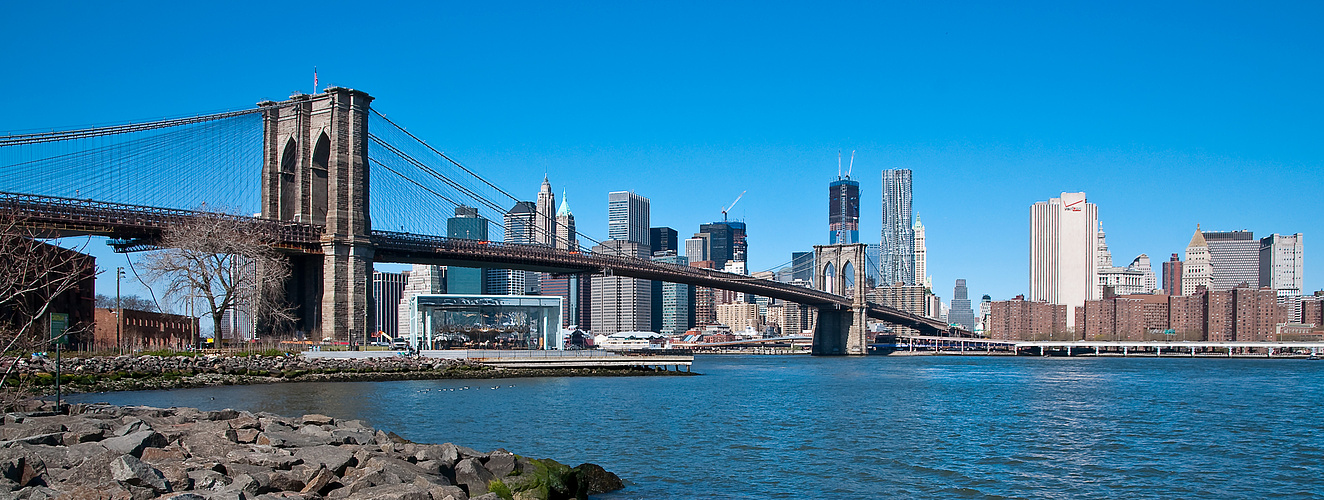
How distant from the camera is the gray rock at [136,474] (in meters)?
9.70

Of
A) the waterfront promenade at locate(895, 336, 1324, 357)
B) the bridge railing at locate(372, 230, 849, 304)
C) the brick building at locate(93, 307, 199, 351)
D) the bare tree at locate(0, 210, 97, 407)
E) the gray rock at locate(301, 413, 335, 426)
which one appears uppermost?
the bridge railing at locate(372, 230, 849, 304)

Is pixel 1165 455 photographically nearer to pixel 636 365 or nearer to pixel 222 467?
pixel 222 467

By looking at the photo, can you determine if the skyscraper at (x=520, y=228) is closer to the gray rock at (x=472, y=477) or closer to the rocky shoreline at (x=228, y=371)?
the rocky shoreline at (x=228, y=371)

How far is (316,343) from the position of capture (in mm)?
49562

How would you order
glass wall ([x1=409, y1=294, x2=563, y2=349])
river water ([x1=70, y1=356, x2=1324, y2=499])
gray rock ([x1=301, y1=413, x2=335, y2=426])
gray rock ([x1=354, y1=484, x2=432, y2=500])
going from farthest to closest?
glass wall ([x1=409, y1=294, x2=563, y2=349]), river water ([x1=70, y1=356, x2=1324, y2=499]), gray rock ([x1=301, y1=413, x2=335, y2=426]), gray rock ([x1=354, y1=484, x2=432, y2=500])

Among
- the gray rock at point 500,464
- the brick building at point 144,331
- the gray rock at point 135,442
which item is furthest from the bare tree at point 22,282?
the brick building at point 144,331

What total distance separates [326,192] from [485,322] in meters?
12.3

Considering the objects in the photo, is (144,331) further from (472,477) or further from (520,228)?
(520,228)

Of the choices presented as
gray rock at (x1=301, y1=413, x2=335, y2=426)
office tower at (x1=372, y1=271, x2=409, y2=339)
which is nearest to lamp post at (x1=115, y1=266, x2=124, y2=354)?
gray rock at (x1=301, y1=413, x2=335, y2=426)

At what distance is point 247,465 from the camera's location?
11.9m

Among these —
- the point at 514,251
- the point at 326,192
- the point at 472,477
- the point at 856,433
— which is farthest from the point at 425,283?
the point at 472,477

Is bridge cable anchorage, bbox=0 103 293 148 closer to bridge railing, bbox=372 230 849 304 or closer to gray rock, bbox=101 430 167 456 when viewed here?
bridge railing, bbox=372 230 849 304

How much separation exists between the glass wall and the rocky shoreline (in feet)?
30.8

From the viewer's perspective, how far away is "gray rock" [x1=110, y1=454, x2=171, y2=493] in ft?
31.8
